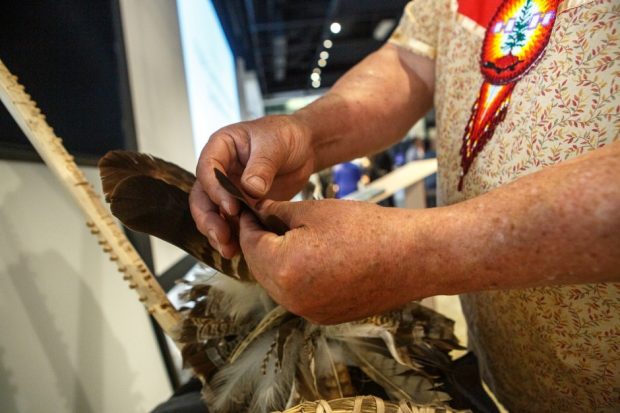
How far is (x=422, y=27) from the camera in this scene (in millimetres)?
801

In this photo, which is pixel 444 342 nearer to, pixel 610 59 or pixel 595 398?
pixel 595 398

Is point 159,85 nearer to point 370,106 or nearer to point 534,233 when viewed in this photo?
point 370,106

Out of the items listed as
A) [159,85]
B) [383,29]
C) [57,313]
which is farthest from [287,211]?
[383,29]

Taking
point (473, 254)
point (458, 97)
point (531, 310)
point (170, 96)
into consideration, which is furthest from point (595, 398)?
point (170, 96)

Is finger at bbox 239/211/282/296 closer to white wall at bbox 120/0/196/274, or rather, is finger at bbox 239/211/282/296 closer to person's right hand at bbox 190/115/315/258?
person's right hand at bbox 190/115/315/258

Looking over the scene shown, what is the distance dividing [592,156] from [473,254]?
4.9 inches

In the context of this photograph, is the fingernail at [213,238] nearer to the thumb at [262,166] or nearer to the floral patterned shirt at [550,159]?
the thumb at [262,166]

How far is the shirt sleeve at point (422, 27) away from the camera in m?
0.78

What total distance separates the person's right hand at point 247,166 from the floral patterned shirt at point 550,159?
256mm

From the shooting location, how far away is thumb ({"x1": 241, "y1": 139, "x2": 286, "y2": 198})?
0.47m

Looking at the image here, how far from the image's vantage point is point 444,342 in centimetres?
58

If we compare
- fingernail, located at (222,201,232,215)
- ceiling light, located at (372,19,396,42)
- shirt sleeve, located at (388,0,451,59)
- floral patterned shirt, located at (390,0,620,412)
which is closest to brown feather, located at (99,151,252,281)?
fingernail, located at (222,201,232,215)

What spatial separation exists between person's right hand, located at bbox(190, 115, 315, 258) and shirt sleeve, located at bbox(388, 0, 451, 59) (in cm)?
33

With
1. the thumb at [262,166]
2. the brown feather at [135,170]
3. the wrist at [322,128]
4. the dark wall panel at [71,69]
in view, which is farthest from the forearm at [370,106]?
the dark wall panel at [71,69]
